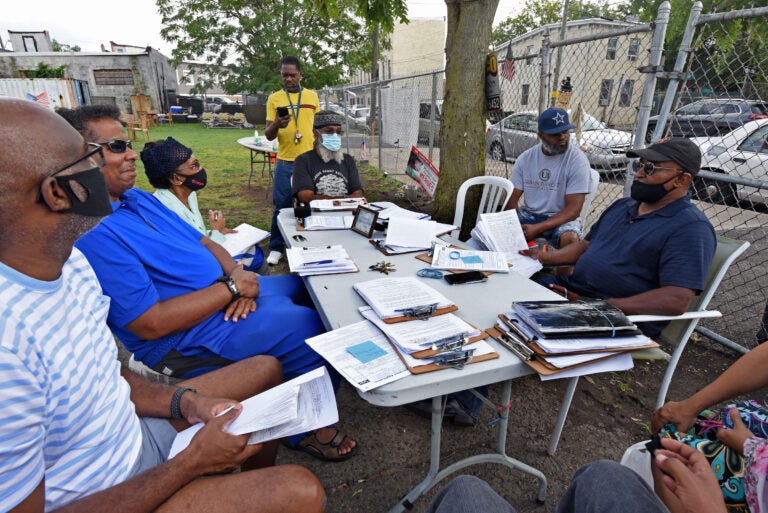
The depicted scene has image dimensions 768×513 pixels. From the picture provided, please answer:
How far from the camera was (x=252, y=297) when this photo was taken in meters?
2.12

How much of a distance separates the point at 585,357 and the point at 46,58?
39030mm

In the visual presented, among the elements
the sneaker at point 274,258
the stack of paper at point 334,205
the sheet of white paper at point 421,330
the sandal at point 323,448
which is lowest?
the sandal at point 323,448

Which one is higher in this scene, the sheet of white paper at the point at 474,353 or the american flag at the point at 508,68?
the american flag at the point at 508,68

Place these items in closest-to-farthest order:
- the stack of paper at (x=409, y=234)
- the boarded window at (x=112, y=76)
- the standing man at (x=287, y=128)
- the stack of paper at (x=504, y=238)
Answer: the stack of paper at (x=409, y=234) → the stack of paper at (x=504, y=238) → the standing man at (x=287, y=128) → the boarded window at (x=112, y=76)

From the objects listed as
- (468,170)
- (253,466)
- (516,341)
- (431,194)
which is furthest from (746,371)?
(431,194)

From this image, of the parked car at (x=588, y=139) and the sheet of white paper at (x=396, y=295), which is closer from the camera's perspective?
the sheet of white paper at (x=396, y=295)

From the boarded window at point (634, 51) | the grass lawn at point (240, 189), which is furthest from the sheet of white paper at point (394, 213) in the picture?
the boarded window at point (634, 51)

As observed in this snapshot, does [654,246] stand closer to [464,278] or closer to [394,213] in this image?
[464,278]

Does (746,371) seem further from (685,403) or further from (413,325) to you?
(413,325)

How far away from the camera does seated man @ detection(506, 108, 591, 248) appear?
3.51 meters

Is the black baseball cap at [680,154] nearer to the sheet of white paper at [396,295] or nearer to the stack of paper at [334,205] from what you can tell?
the sheet of white paper at [396,295]

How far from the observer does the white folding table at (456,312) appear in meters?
1.25

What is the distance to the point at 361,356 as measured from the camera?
52.8 inches

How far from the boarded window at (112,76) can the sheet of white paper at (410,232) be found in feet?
112
